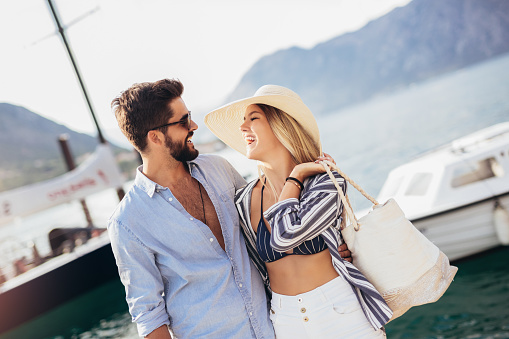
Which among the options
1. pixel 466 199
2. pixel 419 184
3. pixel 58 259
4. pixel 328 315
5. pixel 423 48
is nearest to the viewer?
pixel 328 315

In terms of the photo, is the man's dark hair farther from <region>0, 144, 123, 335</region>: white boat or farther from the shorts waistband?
<region>0, 144, 123, 335</region>: white boat

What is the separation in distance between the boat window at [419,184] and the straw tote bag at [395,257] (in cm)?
Result: 661

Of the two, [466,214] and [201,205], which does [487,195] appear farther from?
[201,205]

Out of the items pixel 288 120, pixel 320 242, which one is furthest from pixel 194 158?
pixel 320 242

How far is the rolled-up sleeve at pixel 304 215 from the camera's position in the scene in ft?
7.27

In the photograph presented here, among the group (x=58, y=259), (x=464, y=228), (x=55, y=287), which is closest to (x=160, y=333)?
(x=464, y=228)

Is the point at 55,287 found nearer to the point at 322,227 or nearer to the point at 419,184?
the point at 419,184

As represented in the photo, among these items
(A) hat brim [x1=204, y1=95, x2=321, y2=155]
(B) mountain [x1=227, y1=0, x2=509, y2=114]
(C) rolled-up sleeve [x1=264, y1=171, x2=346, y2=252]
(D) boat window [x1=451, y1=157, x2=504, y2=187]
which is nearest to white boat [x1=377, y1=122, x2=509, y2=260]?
(D) boat window [x1=451, y1=157, x2=504, y2=187]

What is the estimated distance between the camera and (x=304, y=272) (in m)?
2.43

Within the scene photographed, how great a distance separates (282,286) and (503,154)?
7149 millimetres

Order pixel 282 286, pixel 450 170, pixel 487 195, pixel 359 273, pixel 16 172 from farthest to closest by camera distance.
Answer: pixel 16 172 < pixel 450 170 < pixel 487 195 < pixel 282 286 < pixel 359 273

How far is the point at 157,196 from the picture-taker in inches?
99.3

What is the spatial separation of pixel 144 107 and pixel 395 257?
1.66 m

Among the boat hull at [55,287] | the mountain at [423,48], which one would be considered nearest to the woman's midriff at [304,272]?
the boat hull at [55,287]
